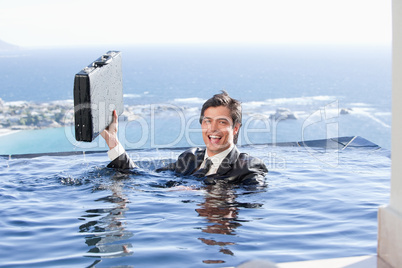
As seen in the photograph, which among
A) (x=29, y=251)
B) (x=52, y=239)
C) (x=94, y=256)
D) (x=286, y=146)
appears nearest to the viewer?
(x=94, y=256)

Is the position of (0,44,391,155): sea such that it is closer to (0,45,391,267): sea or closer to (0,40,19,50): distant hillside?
(0,45,391,267): sea

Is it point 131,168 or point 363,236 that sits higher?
point 131,168

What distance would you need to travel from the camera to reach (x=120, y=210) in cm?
367

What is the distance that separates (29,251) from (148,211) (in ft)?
3.15

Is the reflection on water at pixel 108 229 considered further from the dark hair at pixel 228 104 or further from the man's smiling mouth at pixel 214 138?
the dark hair at pixel 228 104

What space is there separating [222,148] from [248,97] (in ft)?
131

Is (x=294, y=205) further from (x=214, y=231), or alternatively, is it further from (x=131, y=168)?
(x=131, y=168)

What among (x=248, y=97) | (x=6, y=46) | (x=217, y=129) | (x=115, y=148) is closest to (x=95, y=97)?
(x=115, y=148)

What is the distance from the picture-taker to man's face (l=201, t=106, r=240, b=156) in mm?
4090

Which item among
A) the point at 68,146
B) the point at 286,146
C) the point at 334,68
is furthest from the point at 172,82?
the point at 286,146

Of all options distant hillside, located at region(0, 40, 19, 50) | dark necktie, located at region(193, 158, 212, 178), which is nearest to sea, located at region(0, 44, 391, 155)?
dark necktie, located at region(193, 158, 212, 178)

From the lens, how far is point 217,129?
4086mm

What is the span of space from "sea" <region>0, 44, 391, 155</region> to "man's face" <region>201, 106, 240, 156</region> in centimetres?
1001

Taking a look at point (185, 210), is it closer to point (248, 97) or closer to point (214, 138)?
point (214, 138)
